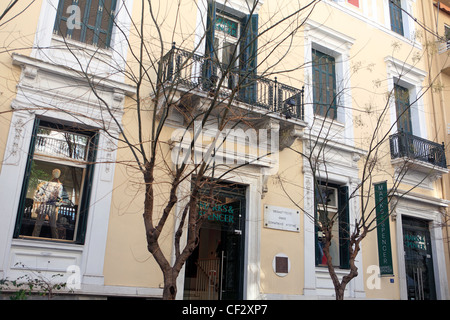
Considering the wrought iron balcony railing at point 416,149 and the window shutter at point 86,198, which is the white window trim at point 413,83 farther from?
the window shutter at point 86,198

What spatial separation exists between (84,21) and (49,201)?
12.1ft

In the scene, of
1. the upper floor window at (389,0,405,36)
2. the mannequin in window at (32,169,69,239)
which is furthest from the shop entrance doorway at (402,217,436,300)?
the mannequin in window at (32,169,69,239)

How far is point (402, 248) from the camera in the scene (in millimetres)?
11461

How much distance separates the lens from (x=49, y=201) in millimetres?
7828

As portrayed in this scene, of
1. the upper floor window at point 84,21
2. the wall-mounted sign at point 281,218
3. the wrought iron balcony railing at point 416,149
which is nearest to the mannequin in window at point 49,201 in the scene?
the upper floor window at point 84,21

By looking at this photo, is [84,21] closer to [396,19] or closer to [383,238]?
[383,238]

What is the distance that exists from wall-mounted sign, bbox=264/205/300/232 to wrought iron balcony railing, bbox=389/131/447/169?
382 centimetres

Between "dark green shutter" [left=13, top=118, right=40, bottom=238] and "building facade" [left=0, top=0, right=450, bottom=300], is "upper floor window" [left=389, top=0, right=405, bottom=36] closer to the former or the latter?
"building facade" [left=0, top=0, right=450, bottom=300]

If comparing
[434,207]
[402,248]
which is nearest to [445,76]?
[434,207]

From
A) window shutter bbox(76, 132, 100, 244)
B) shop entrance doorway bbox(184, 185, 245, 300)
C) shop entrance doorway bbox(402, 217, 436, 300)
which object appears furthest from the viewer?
shop entrance doorway bbox(402, 217, 436, 300)

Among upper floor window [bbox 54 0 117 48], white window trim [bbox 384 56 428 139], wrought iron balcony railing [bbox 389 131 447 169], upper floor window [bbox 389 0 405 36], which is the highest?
upper floor window [bbox 389 0 405 36]

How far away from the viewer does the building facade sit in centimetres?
744

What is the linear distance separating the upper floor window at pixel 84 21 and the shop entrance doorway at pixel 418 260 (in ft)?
30.2
